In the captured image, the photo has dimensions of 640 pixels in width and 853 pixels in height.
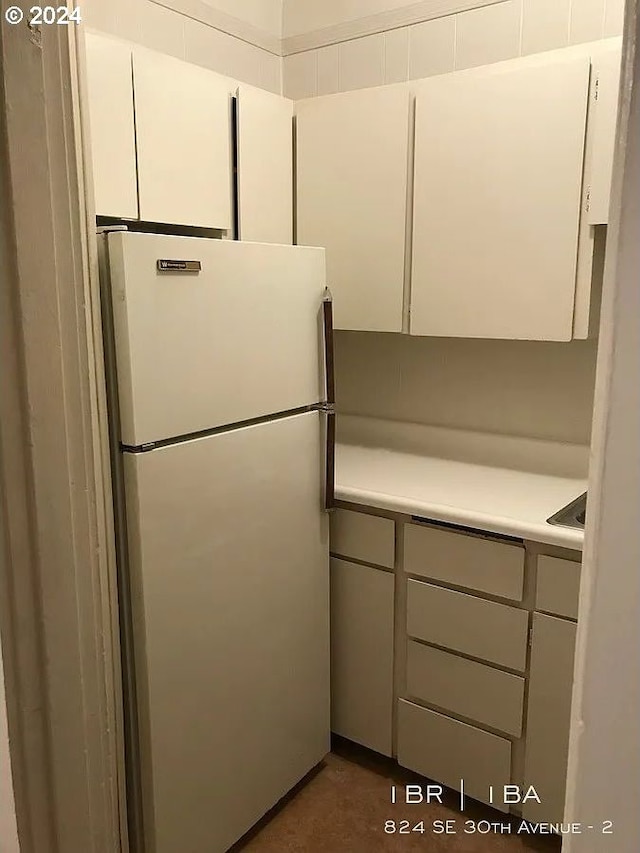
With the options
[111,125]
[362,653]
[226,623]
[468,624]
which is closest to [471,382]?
[468,624]

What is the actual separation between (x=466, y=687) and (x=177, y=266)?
1.35 m

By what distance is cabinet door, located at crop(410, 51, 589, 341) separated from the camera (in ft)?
6.04

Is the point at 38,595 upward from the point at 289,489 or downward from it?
upward

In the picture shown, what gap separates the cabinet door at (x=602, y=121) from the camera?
1746mm

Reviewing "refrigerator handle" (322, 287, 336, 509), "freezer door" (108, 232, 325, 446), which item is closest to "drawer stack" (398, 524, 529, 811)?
"refrigerator handle" (322, 287, 336, 509)

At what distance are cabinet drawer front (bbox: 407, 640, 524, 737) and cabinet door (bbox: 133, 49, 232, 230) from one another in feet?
4.52

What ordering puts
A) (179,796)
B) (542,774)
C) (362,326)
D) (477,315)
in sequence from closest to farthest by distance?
1. (179,796)
2. (542,774)
3. (477,315)
4. (362,326)

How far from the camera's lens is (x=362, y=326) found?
7.45 feet

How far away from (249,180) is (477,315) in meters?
0.78

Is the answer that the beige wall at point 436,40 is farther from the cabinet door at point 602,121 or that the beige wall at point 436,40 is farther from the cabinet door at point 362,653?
the cabinet door at point 362,653

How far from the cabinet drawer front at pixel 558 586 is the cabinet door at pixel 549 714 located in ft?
0.10

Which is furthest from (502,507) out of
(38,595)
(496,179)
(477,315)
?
(38,595)

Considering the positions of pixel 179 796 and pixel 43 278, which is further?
pixel 179 796

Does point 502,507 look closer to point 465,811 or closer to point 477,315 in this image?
point 477,315
